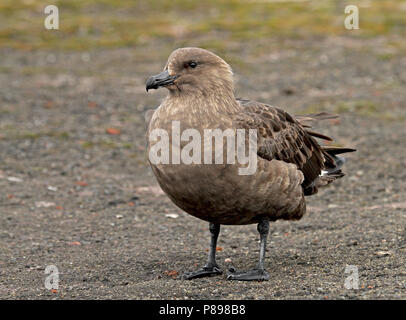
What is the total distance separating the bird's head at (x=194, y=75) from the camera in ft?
18.6

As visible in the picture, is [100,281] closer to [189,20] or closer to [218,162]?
[218,162]

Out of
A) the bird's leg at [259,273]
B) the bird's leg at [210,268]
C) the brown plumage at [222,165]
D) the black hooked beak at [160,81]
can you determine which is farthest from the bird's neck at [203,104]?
the bird's leg at [210,268]

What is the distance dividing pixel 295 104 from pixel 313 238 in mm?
6563

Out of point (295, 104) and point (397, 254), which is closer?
point (397, 254)

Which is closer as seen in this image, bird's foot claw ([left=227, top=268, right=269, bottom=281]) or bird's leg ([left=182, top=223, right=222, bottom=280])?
bird's foot claw ([left=227, top=268, right=269, bottom=281])

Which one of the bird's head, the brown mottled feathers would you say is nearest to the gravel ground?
the brown mottled feathers

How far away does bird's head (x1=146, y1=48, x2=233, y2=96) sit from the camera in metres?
5.67

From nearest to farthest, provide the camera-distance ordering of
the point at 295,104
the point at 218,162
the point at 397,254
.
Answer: the point at 218,162, the point at 397,254, the point at 295,104

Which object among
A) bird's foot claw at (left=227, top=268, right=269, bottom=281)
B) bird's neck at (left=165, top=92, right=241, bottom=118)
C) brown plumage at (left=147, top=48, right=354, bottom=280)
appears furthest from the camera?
bird's foot claw at (left=227, top=268, right=269, bottom=281)

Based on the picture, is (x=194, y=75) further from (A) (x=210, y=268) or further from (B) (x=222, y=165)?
(A) (x=210, y=268)

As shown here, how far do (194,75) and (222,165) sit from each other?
2.73 feet

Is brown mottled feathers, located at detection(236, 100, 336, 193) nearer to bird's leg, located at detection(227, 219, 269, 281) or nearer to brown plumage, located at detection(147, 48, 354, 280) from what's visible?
brown plumage, located at detection(147, 48, 354, 280)
